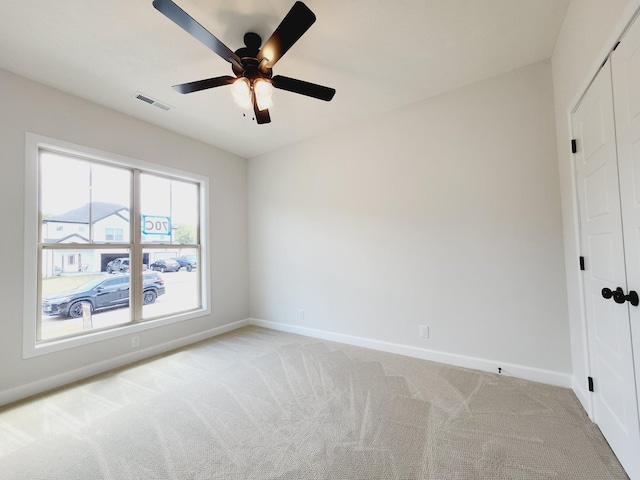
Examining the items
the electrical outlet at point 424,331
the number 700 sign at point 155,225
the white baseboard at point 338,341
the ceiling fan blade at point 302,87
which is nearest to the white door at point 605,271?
the white baseboard at point 338,341

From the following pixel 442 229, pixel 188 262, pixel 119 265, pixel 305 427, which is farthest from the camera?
pixel 188 262

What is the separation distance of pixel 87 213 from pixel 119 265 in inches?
25.8

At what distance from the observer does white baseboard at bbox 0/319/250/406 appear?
2.23 m

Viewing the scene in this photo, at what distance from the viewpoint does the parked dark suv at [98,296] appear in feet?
8.46

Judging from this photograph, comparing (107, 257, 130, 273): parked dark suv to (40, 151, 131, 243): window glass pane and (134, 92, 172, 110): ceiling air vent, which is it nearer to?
(40, 151, 131, 243): window glass pane

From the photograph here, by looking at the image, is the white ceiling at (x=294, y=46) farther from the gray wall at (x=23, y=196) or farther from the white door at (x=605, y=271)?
the white door at (x=605, y=271)

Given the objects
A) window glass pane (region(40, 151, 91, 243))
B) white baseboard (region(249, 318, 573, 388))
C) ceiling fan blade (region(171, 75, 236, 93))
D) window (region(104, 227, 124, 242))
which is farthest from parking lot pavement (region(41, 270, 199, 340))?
ceiling fan blade (region(171, 75, 236, 93))

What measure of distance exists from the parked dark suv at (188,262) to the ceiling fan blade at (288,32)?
2.84m

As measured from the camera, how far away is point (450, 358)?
2.69m

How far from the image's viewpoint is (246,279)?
173 inches

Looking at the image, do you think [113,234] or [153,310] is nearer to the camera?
[113,234]

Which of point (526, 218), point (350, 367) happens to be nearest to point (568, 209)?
point (526, 218)

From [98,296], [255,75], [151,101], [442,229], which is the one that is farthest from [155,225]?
[442,229]

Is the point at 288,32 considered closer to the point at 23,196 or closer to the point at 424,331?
the point at 23,196
